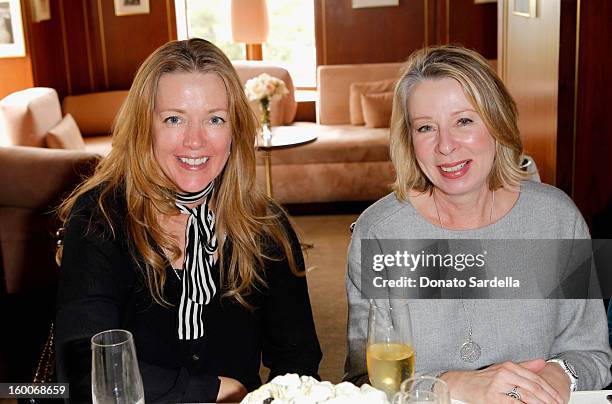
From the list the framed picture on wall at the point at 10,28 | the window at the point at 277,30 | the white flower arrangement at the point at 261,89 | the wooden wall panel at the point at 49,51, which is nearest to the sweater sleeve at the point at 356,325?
the white flower arrangement at the point at 261,89

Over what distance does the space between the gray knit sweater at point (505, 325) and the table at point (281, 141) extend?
11.2ft

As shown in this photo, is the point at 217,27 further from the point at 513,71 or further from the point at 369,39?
the point at 513,71

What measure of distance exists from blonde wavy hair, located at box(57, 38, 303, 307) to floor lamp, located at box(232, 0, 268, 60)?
219 inches

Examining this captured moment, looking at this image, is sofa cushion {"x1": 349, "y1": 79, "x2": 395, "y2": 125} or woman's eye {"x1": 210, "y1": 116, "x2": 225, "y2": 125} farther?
sofa cushion {"x1": 349, "y1": 79, "x2": 395, "y2": 125}

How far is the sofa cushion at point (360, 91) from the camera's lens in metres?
6.93

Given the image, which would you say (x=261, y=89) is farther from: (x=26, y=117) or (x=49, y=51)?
(x=49, y=51)

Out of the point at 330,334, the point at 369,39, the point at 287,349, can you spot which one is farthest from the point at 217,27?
the point at 287,349

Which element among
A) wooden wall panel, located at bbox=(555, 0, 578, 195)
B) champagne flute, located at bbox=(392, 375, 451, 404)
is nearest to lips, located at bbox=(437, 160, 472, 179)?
champagne flute, located at bbox=(392, 375, 451, 404)

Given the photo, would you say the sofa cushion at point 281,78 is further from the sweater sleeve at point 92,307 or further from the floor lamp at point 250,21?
the sweater sleeve at point 92,307

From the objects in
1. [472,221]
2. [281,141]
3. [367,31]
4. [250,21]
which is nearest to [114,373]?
[472,221]

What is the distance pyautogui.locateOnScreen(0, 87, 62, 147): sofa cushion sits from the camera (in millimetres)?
5668

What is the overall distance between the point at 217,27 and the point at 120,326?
248 inches

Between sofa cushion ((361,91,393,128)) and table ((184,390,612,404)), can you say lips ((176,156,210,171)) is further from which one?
sofa cushion ((361,91,393,128))

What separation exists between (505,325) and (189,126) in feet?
2.90
